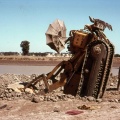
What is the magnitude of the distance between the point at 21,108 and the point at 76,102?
6.74 feet

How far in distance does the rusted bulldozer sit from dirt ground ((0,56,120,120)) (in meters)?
1.13

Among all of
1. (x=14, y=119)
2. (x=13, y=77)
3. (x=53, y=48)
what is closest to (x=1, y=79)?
(x=13, y=77)

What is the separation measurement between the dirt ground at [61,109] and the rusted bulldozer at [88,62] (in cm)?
113

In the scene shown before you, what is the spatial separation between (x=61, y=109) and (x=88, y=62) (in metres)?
3.46

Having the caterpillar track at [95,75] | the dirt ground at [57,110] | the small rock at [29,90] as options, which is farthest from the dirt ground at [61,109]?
the small rock at [29,90]

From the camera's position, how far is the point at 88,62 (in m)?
14.7

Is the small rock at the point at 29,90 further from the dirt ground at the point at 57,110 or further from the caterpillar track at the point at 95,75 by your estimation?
the caterpillar track at the point at 95,75

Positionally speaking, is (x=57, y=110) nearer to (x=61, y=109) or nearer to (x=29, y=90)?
(x=61, y=109)

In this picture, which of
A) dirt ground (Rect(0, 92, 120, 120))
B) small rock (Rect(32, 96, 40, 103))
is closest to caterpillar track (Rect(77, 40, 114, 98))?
dirt ground (Rect(0, 92, 120, 120))

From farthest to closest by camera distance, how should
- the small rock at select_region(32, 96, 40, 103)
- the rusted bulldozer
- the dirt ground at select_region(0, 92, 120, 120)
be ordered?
the rusted bulldozer < the small rock at select_region(32, 96, 40, 103) < the dirt ground at select_region(0, 92, 120, 120)

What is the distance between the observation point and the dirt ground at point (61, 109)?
418 inches

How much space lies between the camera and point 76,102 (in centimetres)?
1288

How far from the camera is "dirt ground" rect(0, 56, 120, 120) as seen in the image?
10609 millimetres

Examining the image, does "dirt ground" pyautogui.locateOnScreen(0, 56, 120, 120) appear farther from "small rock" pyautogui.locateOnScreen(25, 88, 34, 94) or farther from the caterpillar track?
"small rock" pyautogui.locateOnScreen(25, 88, 34, 94)
